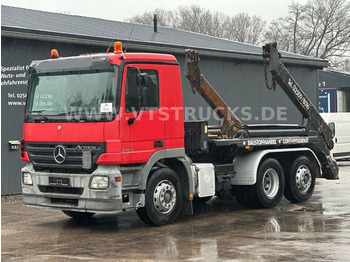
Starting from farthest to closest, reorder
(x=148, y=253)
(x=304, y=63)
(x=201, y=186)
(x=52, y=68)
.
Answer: (x=304, y=63) < (x=201, y=186) < (x=52, y=68) < (x=148, y=253)

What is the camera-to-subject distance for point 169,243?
912 cm

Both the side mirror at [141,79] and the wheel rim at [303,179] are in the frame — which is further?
the wheel rim at [303,179]

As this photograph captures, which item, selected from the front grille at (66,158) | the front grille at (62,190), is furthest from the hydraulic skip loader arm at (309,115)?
the front grille at (62,190)

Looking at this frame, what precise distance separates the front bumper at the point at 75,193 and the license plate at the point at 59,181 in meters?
0.03

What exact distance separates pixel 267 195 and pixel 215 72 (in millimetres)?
7332

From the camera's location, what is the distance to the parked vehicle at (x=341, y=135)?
73.3 ft

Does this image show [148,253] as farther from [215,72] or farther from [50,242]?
[215,72]

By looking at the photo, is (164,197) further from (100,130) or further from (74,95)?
(74,95)

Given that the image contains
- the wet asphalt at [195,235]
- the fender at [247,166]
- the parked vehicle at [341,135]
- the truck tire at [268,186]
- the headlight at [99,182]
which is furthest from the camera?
the parked vehicle at [341,135]

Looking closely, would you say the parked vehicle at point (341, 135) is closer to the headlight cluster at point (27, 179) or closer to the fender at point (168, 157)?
the fender at point (168, 157)

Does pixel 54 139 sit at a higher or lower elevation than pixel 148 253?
higher

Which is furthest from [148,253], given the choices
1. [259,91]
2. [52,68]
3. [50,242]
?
[259,91]

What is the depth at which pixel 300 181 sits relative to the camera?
13281 mm

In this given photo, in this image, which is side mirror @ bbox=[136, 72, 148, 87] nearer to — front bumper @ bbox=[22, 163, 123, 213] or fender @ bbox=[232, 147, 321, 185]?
front bumper @ bbox=[22, 163, 123, 213]
